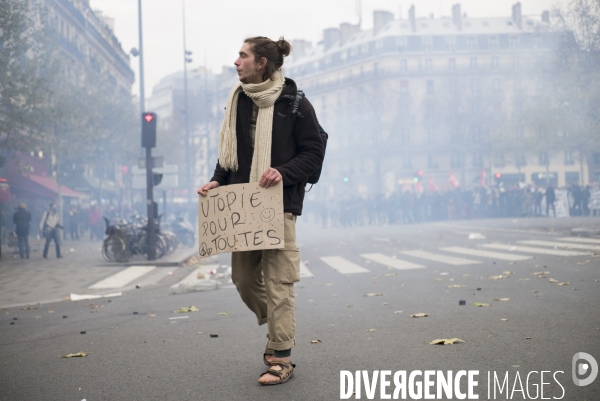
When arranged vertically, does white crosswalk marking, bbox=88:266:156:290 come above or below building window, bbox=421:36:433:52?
below

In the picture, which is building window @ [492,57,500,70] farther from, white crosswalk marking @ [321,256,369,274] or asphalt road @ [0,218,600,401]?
asphalt road @ [0,218,600,401]

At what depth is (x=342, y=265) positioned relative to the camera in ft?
49.0

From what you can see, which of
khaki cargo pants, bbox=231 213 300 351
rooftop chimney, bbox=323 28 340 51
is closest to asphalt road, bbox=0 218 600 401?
khaki cargo pants, bbox=231 213 300 351

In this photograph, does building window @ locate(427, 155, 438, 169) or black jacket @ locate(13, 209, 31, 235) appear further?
building window @ locate(427, 155, 438, 169)

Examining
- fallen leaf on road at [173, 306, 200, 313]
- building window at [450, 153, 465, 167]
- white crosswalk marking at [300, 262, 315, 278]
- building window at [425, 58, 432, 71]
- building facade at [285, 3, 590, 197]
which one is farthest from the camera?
building window at [425, 58, 432, 71]

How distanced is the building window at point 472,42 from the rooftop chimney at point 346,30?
49.8 feet

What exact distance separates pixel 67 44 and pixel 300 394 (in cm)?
4937

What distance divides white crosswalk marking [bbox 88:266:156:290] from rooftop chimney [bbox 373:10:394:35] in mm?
77145

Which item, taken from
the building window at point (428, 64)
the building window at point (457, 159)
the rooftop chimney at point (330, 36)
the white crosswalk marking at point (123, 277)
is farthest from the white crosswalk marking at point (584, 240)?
the rooftop chimney at point (330, 36)

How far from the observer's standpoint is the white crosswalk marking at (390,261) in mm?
13537

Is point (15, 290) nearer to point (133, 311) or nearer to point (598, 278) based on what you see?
point (133, 311)

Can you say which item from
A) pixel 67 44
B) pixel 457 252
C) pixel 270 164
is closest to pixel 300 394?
pixel 270 164

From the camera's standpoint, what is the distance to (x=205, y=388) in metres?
4.36

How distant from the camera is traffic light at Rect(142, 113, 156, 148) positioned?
17203mm
